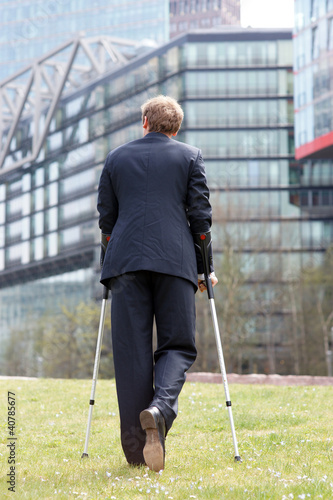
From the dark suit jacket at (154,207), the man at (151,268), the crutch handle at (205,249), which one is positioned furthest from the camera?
the crutch handle at (205,249)

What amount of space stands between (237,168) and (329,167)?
32.0 feet

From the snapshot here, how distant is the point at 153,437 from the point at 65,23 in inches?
5088

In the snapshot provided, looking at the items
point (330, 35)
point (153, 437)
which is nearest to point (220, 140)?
point (330, 35)

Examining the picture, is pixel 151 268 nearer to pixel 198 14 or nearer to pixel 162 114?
pixel 162 114

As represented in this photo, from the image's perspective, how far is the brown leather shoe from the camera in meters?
4.29

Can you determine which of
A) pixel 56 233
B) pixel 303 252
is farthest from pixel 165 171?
pixel 56 233

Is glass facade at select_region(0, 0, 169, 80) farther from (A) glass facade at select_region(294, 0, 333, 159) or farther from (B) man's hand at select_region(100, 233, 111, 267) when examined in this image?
(B) man's hand at select_region(100, 233, 111, 267)

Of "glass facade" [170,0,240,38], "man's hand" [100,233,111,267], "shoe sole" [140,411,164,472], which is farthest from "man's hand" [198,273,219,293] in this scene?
"glass facade" [170,0,240,38]

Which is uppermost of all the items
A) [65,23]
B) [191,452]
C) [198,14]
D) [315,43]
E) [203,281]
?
[198,14]

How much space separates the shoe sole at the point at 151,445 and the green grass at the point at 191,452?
0.07 m

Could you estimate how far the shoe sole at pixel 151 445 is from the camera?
14.1ft

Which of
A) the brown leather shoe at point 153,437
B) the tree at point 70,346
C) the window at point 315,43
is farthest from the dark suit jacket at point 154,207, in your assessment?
the window at point 315,43

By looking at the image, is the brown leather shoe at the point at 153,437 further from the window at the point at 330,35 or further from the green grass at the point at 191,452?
the window at the point at 330,35

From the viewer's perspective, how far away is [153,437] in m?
4.30
